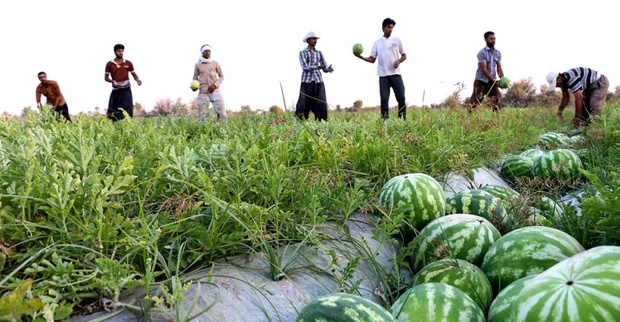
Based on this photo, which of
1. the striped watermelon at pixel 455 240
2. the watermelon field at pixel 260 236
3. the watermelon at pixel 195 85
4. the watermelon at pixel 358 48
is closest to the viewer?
the watermelon field at pixel 260 236

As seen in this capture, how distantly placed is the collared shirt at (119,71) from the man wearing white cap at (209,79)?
65.4 inches

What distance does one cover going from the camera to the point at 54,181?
2277 mm

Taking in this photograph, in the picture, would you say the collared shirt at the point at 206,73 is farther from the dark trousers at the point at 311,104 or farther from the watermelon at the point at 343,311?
the watermelon at the point at 343,311

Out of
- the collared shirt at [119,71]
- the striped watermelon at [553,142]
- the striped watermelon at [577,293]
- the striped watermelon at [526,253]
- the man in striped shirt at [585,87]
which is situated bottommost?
the striped watermelon at [553,142]

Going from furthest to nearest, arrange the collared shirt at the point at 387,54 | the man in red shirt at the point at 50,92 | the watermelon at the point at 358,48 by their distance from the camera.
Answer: the man in red shirt at the point at 50,92 < the watermelon at the point at 358,48 < the collared shirt at the point at 387,54

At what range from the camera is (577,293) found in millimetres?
1615

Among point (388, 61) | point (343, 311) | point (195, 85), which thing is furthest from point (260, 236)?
point (195, 85)

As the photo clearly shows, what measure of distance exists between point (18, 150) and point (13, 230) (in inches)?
27.7

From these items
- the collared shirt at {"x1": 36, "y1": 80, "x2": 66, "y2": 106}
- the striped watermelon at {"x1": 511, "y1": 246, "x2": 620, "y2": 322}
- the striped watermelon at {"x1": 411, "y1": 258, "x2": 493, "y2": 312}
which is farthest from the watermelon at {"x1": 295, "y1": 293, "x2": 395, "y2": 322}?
the collared shirt at {"x1": 36, "y1": 80, "x2": 66, "y2": 106}

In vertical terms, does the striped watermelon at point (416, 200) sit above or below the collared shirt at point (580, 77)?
below

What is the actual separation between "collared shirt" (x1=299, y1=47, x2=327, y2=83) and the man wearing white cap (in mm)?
2837

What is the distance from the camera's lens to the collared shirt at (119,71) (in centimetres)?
1298

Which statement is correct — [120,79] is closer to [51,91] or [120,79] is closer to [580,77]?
[51,91]

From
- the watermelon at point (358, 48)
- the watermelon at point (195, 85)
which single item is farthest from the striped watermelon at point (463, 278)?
the watermelon at point (195, 85)
